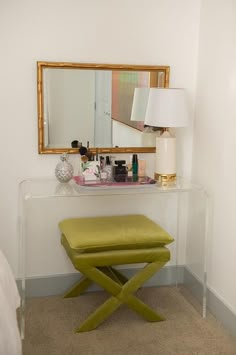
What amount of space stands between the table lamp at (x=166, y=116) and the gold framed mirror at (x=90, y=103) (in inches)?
8.8

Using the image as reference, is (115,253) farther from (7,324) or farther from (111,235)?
(7,324)

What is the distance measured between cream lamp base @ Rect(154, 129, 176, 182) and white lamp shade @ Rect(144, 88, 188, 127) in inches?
5.7

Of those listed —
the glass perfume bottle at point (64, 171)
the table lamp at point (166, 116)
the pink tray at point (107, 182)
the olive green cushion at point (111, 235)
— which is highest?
the table lamp at point (166, 116)

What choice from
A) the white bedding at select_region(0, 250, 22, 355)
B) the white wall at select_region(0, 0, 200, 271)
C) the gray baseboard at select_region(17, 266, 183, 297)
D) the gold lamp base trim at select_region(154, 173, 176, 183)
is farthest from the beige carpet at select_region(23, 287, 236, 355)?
the gold lamp base trim at select_region(154, 173, 176, 183)

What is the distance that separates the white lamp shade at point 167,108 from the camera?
2535mm

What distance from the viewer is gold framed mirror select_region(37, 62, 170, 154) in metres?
2.66

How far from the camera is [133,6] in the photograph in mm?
2711

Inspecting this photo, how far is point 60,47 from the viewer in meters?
2.65

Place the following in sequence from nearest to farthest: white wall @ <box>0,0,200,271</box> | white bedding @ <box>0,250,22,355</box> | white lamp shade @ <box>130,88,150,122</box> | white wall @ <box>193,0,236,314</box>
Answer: white bedding @ <box>0,250,22,355</box>
white wall @ <box>193,0,236,314</box>
white wall @ <box>0,0,200,271</box>
white lamp shade @ <box>130,88,150,122</box>

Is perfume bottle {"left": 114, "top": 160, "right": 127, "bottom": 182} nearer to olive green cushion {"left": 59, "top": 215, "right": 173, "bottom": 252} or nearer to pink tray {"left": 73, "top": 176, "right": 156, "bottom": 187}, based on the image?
pink tray {"left": 73, "top": 176, "right": 156, "bottom": 187}

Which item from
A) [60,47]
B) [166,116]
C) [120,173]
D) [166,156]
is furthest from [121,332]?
[60,47]

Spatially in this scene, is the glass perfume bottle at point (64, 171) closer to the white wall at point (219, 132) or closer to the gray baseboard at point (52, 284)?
the gray baseboard at point (52, 284)

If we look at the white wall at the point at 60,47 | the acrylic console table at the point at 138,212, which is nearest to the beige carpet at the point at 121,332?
the acrylic console table at the point at 138,212

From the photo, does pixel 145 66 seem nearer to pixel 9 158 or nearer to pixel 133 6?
pixel 133 6
